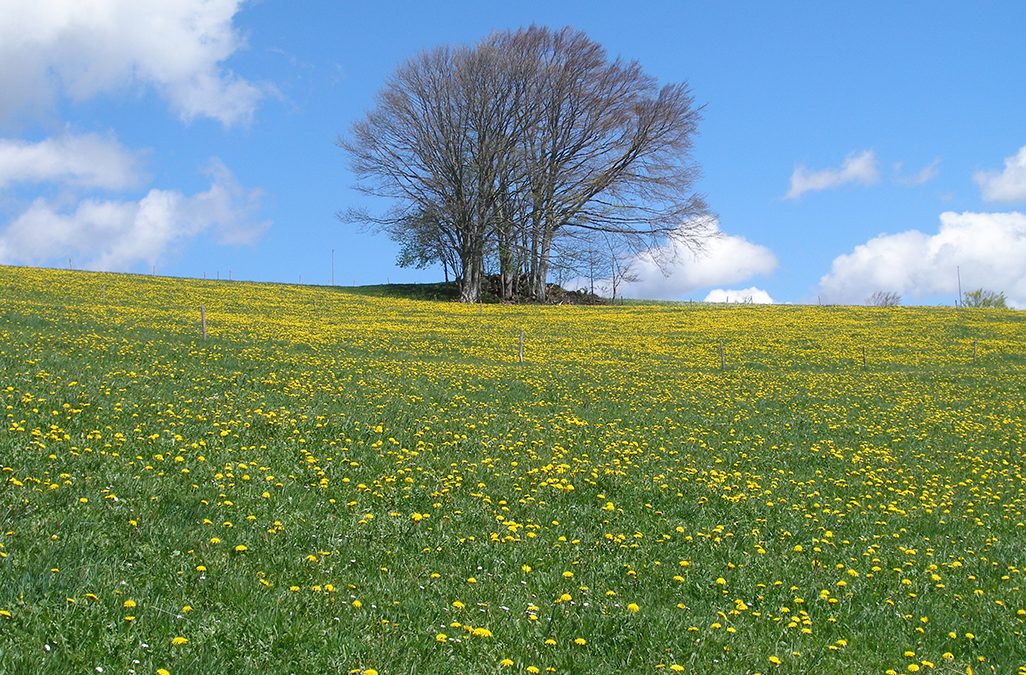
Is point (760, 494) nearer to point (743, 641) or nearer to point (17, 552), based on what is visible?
point (743, 641)

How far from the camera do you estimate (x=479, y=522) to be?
353 inches

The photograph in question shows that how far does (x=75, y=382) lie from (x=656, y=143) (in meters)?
53.0

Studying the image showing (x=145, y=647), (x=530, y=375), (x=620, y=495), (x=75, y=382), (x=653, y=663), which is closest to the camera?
(x=145, y=647)

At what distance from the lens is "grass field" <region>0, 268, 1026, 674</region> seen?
5816 mm

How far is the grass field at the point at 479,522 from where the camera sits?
19.1 ft

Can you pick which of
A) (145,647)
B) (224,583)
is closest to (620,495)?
(224,583)

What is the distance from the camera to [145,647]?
5.09 metres

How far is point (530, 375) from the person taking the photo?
2334 cm

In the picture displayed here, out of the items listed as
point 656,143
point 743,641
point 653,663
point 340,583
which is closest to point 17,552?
point 340,583

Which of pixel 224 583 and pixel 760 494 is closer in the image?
pixel 224 583

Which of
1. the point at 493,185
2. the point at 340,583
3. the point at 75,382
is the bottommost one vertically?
the point at 340,583

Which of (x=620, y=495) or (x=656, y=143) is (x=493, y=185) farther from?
(x=620, y=495)

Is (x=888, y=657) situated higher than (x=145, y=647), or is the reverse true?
(x=145, y=647)

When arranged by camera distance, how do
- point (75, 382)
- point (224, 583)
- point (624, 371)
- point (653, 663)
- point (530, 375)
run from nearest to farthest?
1. point (653, 663)
2. point (224, 583)
3. point (75, 382)
4. point (530, 375)
5. point (624, 371)
